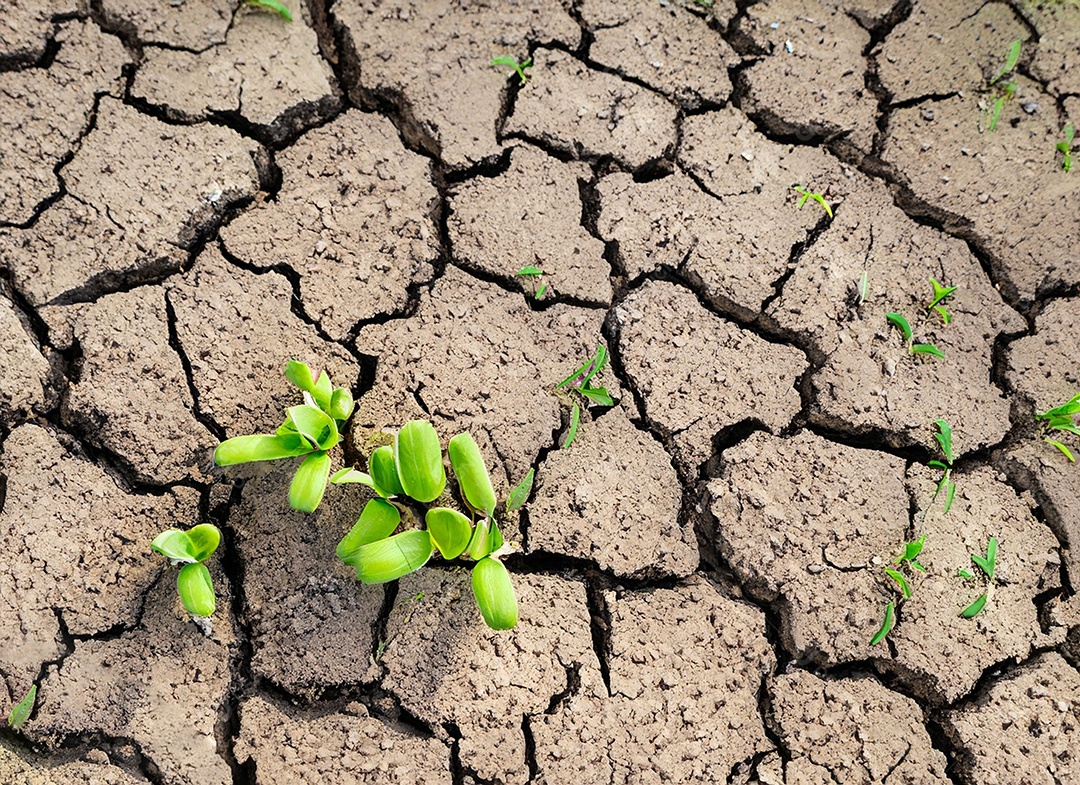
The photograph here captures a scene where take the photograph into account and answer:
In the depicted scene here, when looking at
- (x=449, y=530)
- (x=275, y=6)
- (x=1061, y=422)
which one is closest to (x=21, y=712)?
(x=449, y=530)

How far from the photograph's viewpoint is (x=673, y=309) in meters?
2.25

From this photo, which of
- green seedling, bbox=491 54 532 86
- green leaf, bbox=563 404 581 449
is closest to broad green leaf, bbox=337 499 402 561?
green leaf, bbox=563 404 581 449

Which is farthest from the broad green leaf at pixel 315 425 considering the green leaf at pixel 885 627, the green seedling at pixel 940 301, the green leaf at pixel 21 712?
the green seedling at pixel 940 301

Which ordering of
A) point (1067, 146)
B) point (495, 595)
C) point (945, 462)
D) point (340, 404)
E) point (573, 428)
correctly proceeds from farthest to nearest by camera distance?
point (1067, 146)
point (945, 462)
point (573, 428)
point (340, 404)
point (495, 595)

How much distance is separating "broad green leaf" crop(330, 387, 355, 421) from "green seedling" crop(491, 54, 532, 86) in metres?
1.01

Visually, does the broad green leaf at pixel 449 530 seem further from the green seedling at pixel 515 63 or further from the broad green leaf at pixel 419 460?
the green seedling at pixel 515 63

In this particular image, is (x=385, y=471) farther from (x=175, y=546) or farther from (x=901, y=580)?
(x=901, y=580)

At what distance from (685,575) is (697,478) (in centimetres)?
23

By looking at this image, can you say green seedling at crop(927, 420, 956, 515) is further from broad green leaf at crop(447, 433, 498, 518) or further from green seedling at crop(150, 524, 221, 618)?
green seedling at crop(150, 524, 221, 618)

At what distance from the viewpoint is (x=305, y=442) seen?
74.6 inches

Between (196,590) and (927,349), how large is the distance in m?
1.81

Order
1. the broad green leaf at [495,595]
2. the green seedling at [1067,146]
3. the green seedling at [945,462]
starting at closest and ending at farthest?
1. the broad green leaf at [495,595]
2. the green seedling at [945,462]
3. the green seedling at [1067,146]

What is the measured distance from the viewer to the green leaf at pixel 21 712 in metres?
1.81

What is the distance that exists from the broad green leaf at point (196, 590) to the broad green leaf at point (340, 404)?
0.42m
